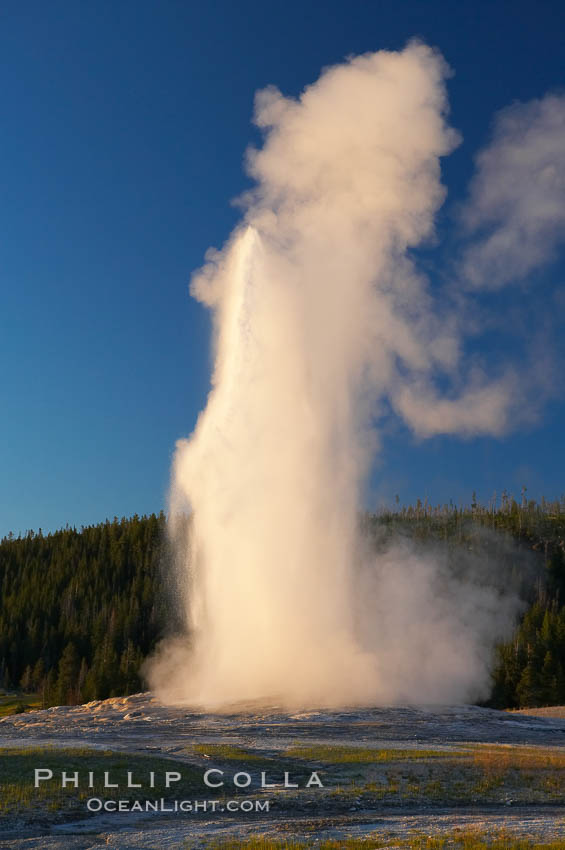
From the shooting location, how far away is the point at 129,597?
438 feet

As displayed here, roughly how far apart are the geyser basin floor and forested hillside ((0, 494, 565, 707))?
4176cm

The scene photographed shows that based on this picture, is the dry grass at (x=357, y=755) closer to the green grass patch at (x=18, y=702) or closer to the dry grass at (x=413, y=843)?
the dry grass at (x=413, y=843)

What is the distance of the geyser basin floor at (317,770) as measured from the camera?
19.1 m

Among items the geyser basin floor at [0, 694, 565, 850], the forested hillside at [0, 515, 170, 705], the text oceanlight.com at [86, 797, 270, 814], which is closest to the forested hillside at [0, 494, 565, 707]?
the forested hillside at [0, 515, 170, 705]

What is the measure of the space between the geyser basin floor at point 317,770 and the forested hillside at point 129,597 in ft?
137

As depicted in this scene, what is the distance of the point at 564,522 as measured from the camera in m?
176

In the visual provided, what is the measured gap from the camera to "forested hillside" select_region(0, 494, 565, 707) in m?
86.2

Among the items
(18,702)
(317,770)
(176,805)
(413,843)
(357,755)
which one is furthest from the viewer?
(18,702)

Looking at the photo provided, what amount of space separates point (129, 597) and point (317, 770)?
368 feet

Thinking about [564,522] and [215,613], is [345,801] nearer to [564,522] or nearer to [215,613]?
[215,613]

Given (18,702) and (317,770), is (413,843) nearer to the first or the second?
(317,770)

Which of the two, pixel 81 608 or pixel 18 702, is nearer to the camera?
pixel 18 702

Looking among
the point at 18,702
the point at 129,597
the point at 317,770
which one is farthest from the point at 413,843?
the point at 129,597

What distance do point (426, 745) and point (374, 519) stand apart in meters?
141
